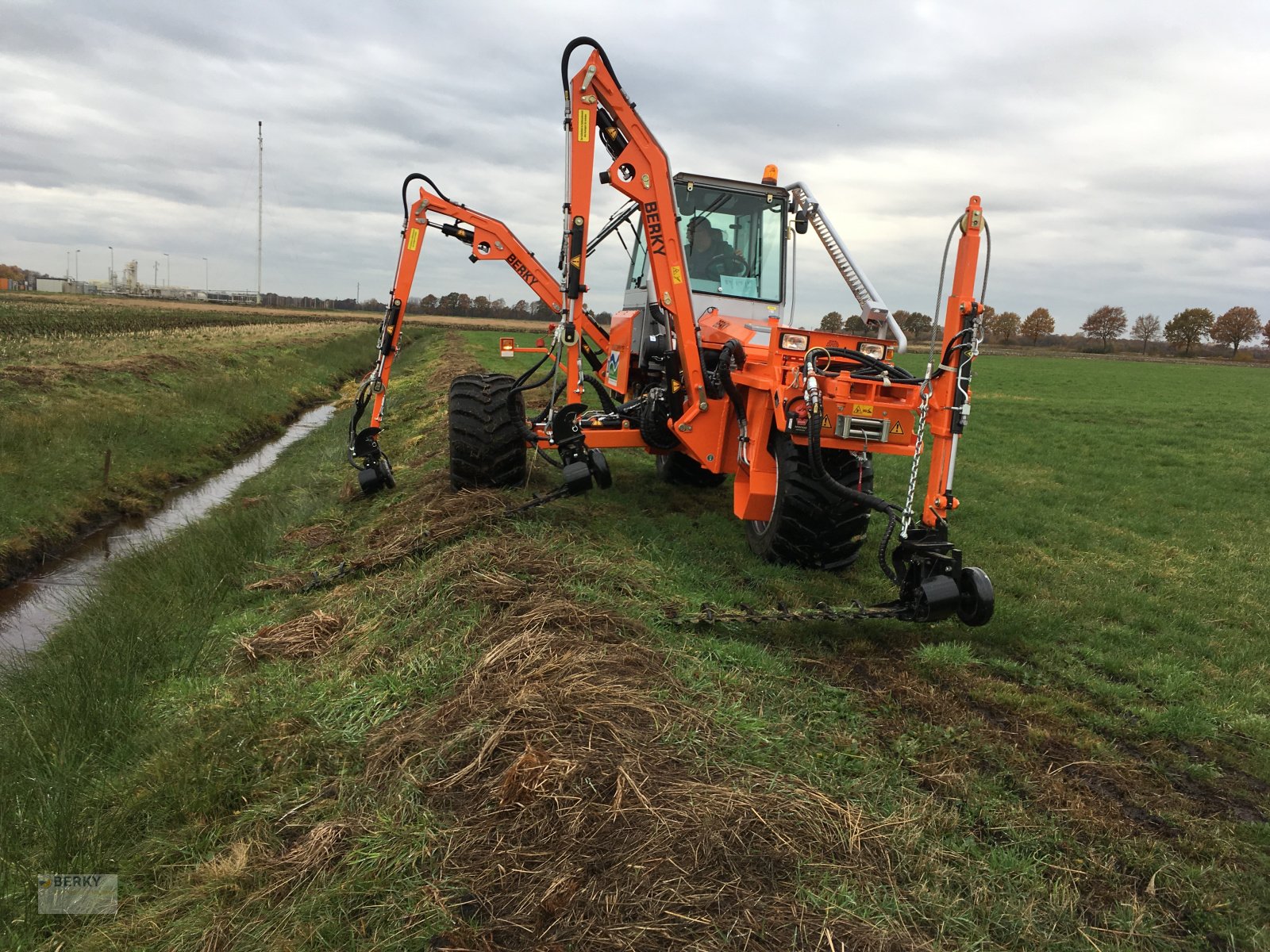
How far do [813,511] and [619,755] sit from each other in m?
3.18

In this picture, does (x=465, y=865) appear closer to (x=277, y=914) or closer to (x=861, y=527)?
(x=277, y=914)

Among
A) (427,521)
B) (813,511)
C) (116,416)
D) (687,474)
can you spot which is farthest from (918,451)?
(116,416)

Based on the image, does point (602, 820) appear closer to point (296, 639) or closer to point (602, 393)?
point (296, 639)

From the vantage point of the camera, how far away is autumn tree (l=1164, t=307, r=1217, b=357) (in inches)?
3622

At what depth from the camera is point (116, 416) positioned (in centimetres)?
1341

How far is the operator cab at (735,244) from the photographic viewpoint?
8273 mm

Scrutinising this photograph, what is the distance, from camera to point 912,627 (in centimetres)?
584

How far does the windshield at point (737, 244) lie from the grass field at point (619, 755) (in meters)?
2.80

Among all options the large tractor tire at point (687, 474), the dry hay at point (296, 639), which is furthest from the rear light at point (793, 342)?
the large tractor tire at point (687, 474)

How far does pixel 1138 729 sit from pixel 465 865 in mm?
3960

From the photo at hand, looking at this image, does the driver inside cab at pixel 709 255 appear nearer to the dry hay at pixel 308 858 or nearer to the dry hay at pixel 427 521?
the dry hay at pixel 427 521

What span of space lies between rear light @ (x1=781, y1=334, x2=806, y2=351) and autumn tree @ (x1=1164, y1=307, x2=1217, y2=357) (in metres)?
105

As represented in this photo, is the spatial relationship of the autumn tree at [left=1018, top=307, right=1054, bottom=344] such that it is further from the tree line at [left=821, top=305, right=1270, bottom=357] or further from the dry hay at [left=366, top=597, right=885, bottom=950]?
the dry hay at [left=366, top=597, right=885, bottom=950]

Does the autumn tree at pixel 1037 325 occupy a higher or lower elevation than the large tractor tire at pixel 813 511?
higher
